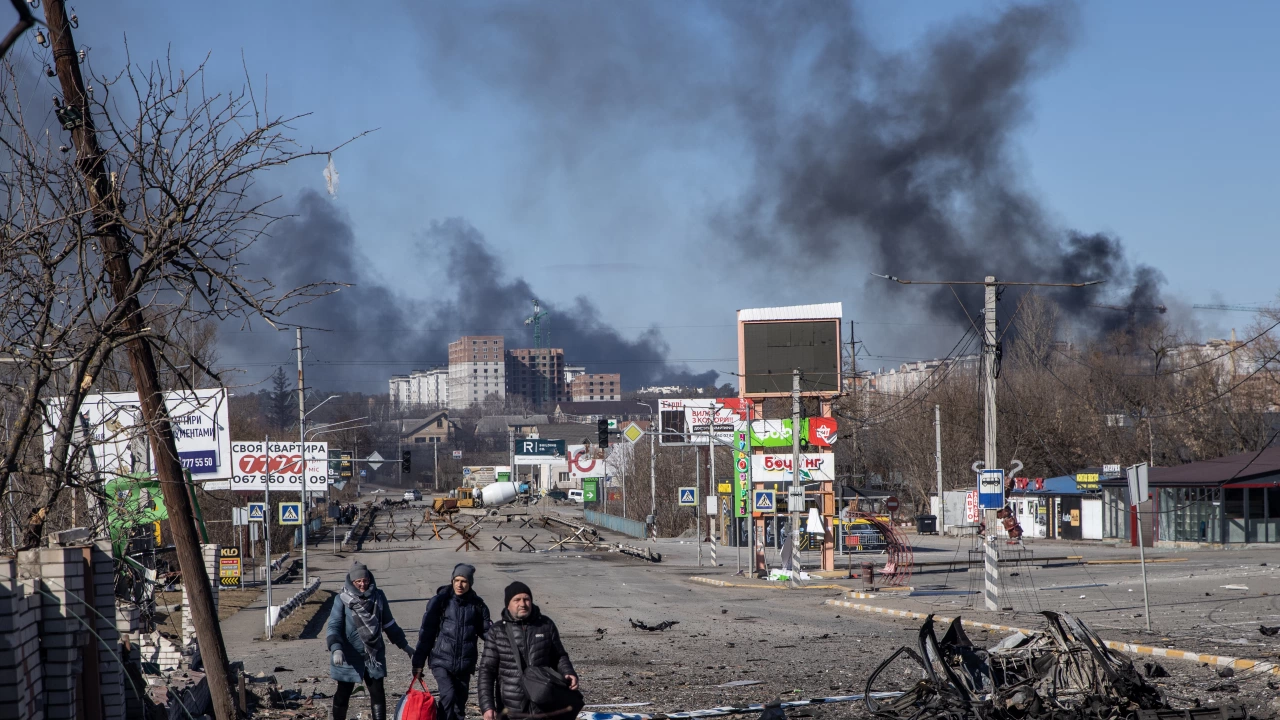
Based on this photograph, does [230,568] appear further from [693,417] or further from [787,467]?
[693,417]

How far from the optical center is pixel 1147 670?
1207cm

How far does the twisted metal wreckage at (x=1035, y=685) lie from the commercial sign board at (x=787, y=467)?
85.4ft

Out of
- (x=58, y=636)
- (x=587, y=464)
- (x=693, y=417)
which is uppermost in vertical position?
(x=693, y=417)

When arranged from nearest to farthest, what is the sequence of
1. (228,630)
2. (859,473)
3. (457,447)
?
(228,630), (859,473), (457,447)

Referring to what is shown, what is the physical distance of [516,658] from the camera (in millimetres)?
7484

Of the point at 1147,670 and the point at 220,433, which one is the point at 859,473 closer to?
the point at 220,433

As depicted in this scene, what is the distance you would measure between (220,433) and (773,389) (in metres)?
25.3

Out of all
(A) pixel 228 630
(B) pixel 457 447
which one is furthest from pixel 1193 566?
(B) pixel 457 447

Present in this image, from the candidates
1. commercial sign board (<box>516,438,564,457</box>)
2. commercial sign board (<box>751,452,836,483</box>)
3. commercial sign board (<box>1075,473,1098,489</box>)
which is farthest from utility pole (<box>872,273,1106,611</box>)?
commercial sign board (<box>516,438,564,457</box>)

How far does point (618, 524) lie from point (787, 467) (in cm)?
3727

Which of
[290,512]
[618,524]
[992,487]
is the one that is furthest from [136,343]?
[618,524]

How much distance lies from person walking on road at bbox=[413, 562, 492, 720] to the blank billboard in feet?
112

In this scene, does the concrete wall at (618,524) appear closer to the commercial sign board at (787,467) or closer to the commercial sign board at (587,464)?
the commercial sign board at (587,464)

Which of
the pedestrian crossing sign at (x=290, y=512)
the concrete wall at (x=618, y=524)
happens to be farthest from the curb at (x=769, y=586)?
the concrete wall at (x=618, y=524)
